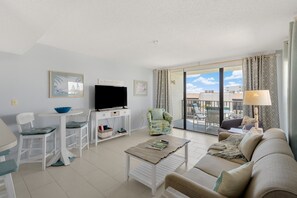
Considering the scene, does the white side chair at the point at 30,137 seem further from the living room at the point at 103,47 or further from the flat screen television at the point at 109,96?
the flat screen television at the point at 109,96

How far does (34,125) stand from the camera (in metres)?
2.75

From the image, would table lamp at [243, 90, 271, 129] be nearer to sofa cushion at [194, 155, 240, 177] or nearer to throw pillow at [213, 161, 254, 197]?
sofa cushion at [194, 155, 240, 177]

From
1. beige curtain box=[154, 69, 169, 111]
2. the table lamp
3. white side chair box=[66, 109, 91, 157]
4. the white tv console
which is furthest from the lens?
beige curtain box=[154, 69, 169, 111]

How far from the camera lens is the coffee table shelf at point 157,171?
188 centimetres

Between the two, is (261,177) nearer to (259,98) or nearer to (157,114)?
(259,98)

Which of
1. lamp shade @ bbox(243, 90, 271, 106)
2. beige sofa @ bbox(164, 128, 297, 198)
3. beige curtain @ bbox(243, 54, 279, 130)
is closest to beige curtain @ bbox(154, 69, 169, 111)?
beige curtain @ bbox(243, 54, 279, 130)

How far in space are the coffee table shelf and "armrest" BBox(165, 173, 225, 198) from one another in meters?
0.63

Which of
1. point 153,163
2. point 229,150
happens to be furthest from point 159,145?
point 229,150

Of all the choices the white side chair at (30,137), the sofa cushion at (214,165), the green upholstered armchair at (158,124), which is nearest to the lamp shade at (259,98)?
the sofa cushion at (214,165)

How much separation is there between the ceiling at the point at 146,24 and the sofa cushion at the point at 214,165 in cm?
184

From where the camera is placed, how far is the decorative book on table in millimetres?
2102

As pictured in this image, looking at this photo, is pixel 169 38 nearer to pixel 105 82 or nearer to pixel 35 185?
pixel 105 82

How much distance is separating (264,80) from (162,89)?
9.50ft

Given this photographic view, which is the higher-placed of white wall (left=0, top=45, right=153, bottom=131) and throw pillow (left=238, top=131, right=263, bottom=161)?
white wall (left=0, top=45, right=153, bottom=131)
